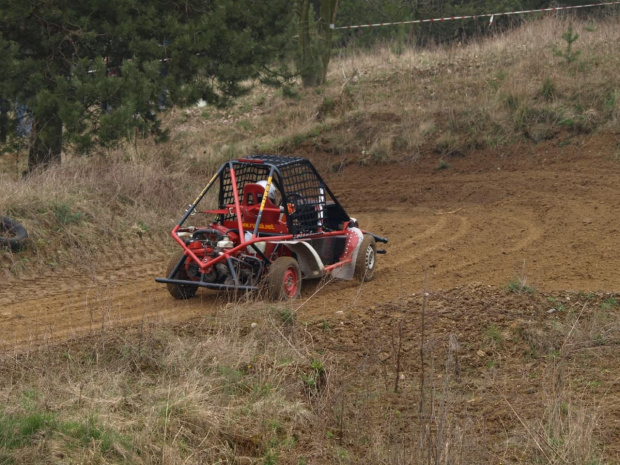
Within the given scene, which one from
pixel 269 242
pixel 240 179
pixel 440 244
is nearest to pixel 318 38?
pixel 440 244

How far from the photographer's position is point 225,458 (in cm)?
568

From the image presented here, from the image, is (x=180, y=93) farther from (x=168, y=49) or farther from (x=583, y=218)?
(x=583, y=218)

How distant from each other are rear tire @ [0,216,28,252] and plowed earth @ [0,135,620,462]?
65 cm

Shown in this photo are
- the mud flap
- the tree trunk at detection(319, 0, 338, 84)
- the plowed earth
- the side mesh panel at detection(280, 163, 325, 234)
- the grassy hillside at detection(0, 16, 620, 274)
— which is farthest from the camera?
the tree trunk at detection(319, 0, 338, 84)

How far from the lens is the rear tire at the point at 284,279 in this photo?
9205mm

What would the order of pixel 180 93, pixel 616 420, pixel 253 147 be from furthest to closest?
1. pixel 253 147
2. pixel 180 93
3. pixel 616 420

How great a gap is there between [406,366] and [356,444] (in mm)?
1771

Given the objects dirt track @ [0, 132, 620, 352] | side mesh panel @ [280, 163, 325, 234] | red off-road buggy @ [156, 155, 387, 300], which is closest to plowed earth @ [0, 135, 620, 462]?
dirt track @ [0, 132, 620, 352]

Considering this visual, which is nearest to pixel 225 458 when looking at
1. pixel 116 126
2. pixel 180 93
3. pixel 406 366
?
pixel 406 366

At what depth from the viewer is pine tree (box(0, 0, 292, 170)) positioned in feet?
48.0

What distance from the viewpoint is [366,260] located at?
10.8 m

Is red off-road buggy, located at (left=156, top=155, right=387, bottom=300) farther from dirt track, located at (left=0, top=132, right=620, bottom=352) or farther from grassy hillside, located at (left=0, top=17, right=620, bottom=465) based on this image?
grassy hillside, located at (left=0, top=17, right=620, bottom=465)

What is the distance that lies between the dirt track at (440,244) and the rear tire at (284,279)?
31 cm

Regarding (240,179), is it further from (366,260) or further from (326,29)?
Answer: (326,29)
